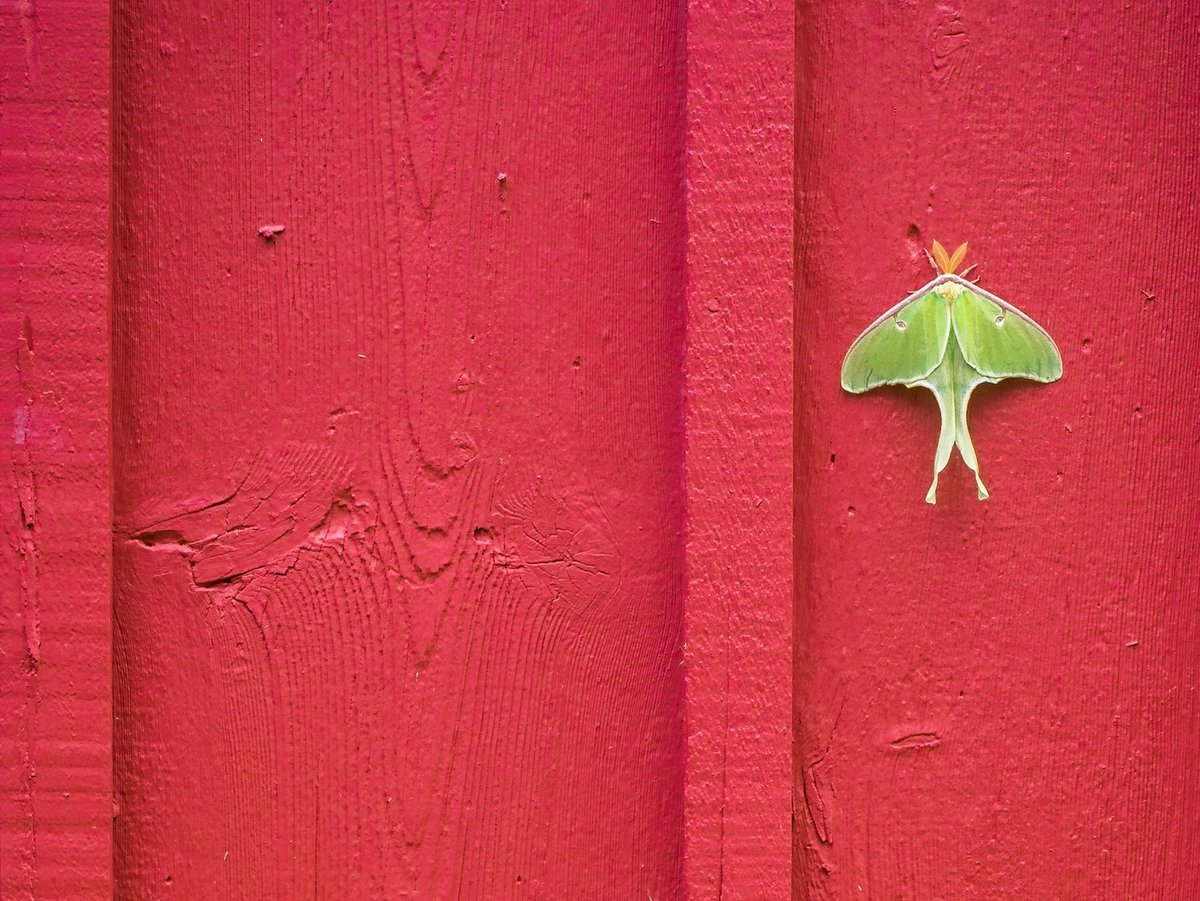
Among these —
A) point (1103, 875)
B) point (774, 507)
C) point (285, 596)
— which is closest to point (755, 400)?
point (774, 507)

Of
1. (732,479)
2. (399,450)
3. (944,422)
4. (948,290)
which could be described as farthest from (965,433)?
(399,450)

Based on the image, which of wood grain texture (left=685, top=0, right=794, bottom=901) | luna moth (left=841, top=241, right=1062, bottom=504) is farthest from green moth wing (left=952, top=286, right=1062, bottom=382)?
wood grain texture (left=685, top=0, right=794, bottom=901)

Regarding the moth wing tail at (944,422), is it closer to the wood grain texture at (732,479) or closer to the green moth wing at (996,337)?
the green moth wing at (996,337)

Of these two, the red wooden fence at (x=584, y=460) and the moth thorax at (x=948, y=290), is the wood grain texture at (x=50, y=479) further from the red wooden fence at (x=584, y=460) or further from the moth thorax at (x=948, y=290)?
the moth thorax at (x=948, y=290)

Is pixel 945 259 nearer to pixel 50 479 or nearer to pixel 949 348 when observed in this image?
pixel 949 348

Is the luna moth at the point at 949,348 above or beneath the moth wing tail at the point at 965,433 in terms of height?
above

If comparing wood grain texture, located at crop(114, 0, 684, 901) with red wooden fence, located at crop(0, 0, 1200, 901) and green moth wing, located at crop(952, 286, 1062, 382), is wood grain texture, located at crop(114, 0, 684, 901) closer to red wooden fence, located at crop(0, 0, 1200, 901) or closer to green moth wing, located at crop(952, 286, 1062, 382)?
red wooden fence, located at crop(0, 0, 1200, 901)

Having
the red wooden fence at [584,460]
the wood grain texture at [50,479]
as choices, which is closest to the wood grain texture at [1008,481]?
the red wooden fence at [584,460]

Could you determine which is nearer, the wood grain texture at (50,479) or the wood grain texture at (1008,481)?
the wood grain texture at (50,479)
